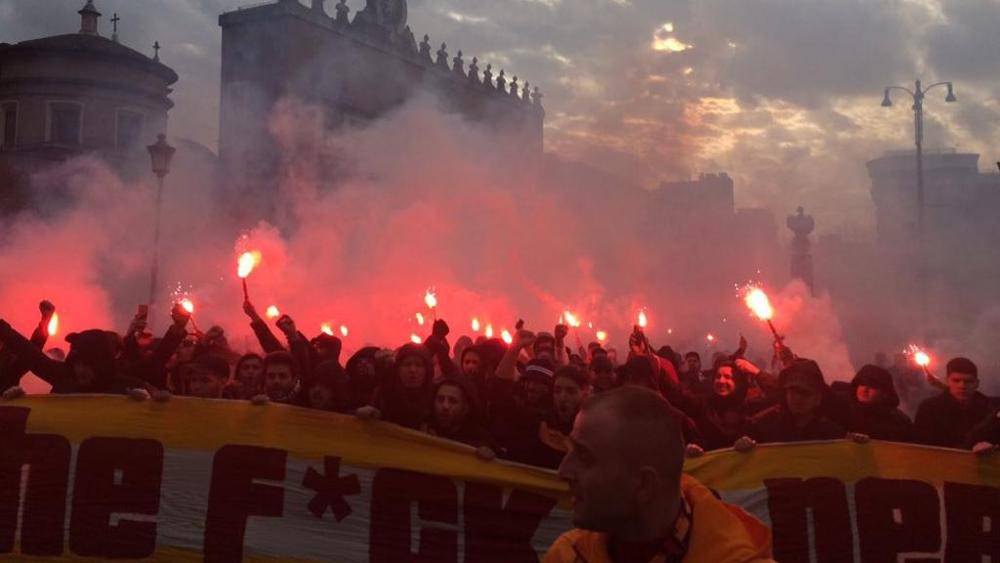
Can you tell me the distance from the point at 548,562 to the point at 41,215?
986 inches

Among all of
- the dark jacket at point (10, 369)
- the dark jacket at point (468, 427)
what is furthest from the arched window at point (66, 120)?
the dark jacket at point (468, 427)

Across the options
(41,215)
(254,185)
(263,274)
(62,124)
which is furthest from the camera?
(62,124)

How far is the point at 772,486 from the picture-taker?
14.6 ft

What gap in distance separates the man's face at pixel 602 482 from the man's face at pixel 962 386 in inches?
167

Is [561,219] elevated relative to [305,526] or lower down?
elevated

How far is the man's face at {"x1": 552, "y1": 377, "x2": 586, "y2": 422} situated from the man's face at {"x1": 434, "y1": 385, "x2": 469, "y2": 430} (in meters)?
0.49

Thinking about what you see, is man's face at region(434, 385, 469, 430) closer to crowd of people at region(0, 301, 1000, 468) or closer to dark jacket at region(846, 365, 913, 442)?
crowd of people at region(0, 301, 1000, 468)

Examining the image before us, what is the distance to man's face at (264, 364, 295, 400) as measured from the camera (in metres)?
5.44

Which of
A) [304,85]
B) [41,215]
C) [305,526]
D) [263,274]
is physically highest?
[304,85]

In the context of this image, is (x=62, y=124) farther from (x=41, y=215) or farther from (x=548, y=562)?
(x=548, y=562)

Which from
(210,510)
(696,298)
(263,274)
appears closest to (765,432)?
(210,510)

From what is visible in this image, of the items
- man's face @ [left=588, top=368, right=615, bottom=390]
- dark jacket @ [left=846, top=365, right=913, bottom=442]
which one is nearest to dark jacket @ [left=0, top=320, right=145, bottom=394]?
man's face @ [left=588, top=368, right=615, bottom=390]

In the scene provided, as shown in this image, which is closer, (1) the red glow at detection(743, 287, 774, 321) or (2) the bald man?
(2) the bald man

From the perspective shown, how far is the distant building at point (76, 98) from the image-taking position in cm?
3120
